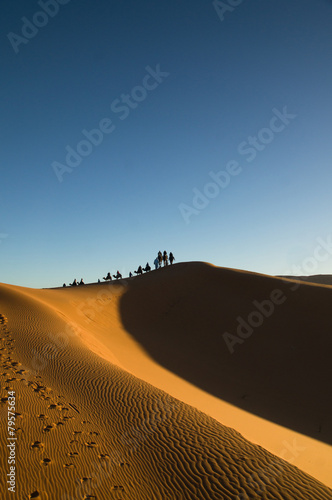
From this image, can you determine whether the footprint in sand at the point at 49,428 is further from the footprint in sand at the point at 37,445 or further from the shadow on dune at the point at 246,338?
the shadow on dune at the point at 246,338

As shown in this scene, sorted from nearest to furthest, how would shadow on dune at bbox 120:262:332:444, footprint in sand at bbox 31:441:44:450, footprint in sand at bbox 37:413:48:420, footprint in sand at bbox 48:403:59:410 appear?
1. footprint in sand at bbox 31:441:44:450
2. footprint in sand at bbox 37:413:48:420
3. footprint in sand at bbox 48:403:59:410
4. shadow on dune at bbox 120:262:332:444

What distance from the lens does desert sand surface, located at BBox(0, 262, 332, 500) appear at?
3936 millimetres

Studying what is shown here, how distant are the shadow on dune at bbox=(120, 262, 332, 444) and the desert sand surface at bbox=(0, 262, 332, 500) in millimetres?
72

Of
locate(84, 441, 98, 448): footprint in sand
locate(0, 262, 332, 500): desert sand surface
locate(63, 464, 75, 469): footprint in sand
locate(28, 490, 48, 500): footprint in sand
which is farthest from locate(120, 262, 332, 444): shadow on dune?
locate(28, 490, 48, 500): footprint in sand

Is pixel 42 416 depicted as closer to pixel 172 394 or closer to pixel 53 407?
pixel 53 407

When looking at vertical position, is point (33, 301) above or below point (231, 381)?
above

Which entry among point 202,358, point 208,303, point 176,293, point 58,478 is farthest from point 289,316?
point 58,478

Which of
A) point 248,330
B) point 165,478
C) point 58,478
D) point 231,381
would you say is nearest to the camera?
point 58,478

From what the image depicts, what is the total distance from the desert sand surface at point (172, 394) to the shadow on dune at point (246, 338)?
0.24 feet

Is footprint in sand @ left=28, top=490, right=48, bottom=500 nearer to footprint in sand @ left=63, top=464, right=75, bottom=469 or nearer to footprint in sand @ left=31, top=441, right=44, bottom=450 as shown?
footprint in sand @ left=63, top=464, right=75, bottom=469

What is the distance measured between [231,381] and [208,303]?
23.8ft

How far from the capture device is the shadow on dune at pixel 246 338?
1077cm

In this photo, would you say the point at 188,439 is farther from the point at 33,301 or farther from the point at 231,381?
the point at 33,301

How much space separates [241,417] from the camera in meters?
8.59
